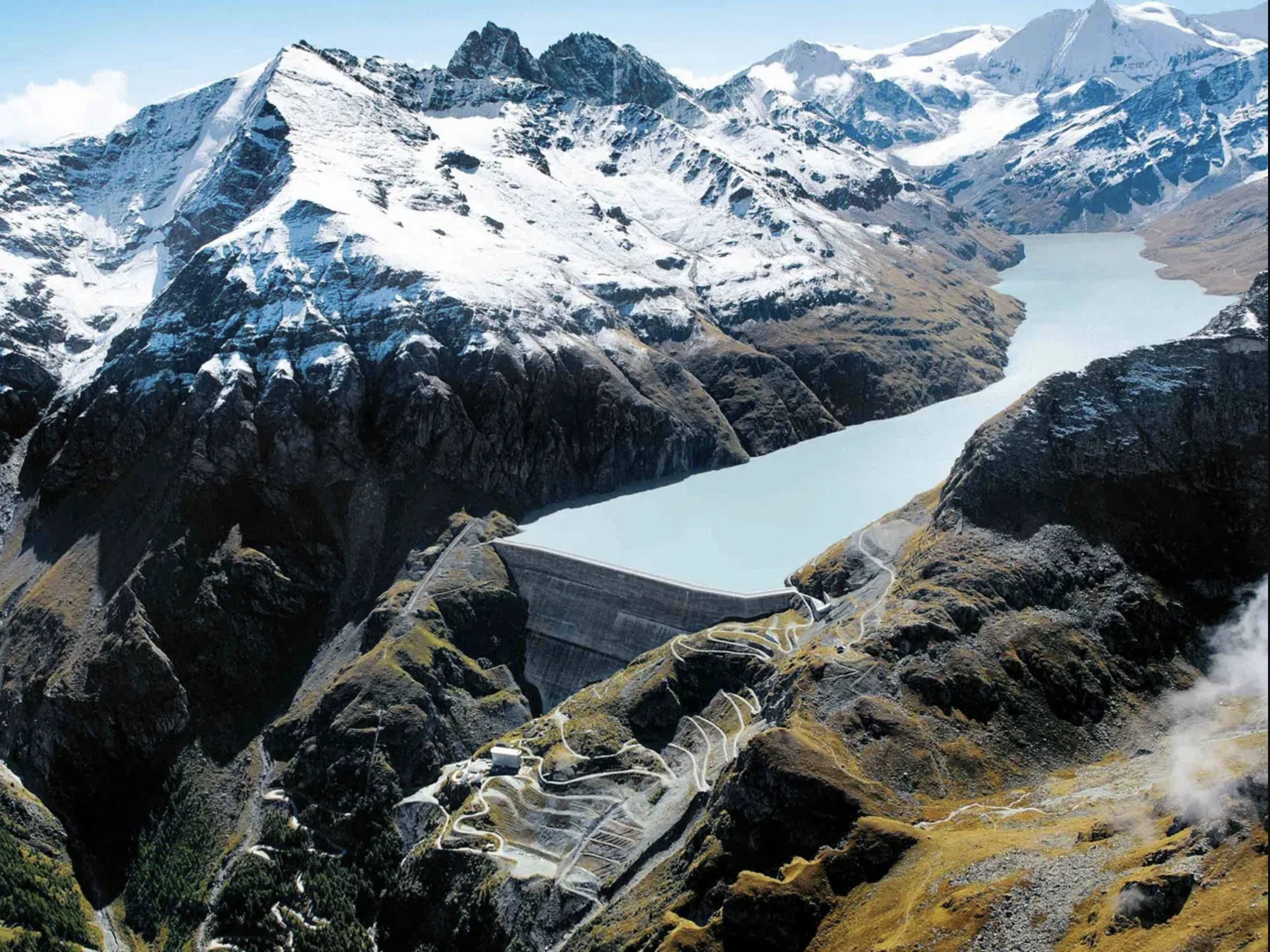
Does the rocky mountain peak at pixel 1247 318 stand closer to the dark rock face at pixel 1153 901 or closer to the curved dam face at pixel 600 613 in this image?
the curved dam face at pixel 600 613

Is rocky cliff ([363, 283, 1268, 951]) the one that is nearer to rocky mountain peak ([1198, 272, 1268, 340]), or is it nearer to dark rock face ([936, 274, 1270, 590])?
dark rock face ([936, 274, 1270, 590])

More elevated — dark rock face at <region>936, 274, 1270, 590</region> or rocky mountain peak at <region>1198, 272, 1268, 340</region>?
rocky mountain peak at <region>1198, 272, 1268, 340</region>

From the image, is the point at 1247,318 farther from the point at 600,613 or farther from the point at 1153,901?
the point at 600,613

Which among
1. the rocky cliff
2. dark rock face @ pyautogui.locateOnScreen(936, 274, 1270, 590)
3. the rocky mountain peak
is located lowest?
the rocky cliff

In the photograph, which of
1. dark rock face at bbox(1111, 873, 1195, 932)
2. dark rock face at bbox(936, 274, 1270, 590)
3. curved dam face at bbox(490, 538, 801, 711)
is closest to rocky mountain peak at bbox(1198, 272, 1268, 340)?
dark rock face at bbox(936, 274, 1270, 590)

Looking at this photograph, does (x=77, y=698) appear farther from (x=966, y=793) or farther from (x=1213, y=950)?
(x=1213, y=950)

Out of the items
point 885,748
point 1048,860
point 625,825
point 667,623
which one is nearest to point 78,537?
point 667,623

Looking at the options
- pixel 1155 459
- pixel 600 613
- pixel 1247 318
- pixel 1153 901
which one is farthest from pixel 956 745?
pixel 1247 318

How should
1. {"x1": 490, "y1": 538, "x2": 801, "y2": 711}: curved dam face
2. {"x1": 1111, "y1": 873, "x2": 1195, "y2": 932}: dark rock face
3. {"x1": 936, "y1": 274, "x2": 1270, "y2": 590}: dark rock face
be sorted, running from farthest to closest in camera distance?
{"x1": 490, "y1": 538, "x2": 801, "y2": 711}: curved dam face → {"x1": 936, "y1": 274, "x2": 1270, "y2": 590}: dark rock face → {"x1": 1111, "y1": 873, "x2": 1195, "y2": 932}: dark rock face

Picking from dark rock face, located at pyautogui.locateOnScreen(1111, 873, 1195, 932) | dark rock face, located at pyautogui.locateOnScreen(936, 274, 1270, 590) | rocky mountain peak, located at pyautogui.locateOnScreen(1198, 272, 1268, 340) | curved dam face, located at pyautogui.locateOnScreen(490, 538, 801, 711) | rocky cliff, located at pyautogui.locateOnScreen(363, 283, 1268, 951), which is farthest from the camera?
curved dam face, located at pyautogui.locateOnScreen(490, 538, 801, 711)
